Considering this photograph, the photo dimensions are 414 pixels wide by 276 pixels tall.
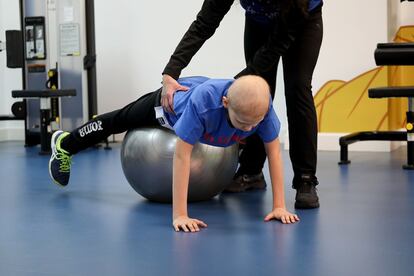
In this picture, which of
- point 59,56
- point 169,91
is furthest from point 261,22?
point 59,56

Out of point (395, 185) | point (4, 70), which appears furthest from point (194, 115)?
point (4, 70)

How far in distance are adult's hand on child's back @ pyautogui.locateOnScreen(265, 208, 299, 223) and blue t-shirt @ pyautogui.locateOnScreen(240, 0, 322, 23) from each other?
73 cm

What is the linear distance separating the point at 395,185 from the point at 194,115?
1.33 m

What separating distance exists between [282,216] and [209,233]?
300 millimetres

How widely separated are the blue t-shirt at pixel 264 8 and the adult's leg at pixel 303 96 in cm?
9

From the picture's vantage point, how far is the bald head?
187 centimetres

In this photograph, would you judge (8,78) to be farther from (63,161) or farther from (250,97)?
(250,97)

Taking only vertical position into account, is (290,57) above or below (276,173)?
above

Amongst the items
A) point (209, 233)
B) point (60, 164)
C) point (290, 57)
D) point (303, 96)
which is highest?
point (290, 57)

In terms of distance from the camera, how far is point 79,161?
4113mm

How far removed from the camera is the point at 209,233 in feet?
6.64

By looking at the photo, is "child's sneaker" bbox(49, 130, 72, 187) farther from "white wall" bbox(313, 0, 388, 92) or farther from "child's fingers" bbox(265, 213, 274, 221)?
"white wall" bbox(313, 0, 388, 92)

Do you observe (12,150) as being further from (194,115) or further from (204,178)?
(194,115)

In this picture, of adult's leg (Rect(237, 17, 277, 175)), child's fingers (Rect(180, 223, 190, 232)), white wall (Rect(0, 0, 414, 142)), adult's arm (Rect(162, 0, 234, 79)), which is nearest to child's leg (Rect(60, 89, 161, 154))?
adult's arm (Rect(162, 0, 234, 79))
